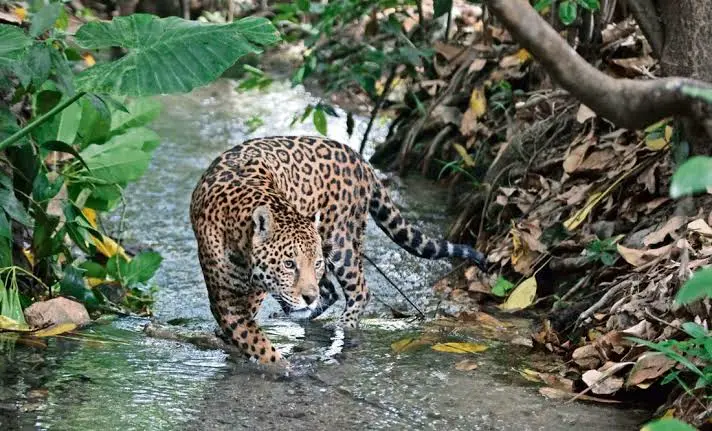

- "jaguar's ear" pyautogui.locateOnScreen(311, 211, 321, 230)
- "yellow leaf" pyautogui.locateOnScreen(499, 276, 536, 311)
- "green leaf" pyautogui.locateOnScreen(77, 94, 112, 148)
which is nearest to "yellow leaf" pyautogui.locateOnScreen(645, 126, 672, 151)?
"yellow leaf" pyautogui.locateOnScreen(499, 276, 536, 311)

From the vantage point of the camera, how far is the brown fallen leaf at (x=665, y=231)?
6180mm

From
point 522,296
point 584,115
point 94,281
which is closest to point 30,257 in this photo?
point 94,281

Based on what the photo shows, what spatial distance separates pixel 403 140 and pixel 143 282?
4192 millimetres

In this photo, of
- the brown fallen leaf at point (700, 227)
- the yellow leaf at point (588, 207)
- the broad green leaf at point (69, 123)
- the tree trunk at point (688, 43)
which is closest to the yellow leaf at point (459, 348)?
the brown fallen leaf at point (700, 227)

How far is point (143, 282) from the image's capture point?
727 cm

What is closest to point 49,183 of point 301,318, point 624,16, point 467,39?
point 301,318

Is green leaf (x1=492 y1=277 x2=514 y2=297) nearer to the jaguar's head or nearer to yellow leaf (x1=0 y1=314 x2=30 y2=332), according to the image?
the jaguar's head

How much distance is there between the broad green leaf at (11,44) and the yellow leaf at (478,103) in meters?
5.11

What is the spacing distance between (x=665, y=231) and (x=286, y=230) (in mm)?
2096

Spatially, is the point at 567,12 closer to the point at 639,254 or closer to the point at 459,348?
the point at 639,254

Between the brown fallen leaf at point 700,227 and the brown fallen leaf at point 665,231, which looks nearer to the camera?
the brown fallen leaf at point 700,227

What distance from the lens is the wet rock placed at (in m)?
Answer: 6.02

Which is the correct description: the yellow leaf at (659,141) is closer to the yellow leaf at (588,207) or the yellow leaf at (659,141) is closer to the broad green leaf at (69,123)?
the yellow leaf at (588,207)

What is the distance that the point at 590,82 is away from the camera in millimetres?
4238
